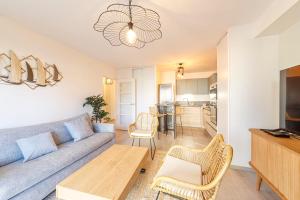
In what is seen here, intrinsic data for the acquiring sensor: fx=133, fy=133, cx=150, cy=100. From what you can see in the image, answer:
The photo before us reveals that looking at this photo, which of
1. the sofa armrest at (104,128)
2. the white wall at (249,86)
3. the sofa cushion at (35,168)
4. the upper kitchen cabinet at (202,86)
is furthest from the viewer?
the upper kitchen cabinet at (202,86)

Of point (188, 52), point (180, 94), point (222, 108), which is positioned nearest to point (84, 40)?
point (188, 52)

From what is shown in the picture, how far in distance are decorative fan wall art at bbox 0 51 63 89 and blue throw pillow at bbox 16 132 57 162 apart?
3.04 ft

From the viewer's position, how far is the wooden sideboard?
109 centimetres

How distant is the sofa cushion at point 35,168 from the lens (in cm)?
123

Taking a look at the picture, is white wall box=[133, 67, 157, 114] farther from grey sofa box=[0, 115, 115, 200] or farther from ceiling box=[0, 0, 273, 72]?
grey sofa box=[0, 115, 115, 200]

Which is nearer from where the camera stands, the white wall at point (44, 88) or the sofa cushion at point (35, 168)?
the sofa cushion at point (35, 168)

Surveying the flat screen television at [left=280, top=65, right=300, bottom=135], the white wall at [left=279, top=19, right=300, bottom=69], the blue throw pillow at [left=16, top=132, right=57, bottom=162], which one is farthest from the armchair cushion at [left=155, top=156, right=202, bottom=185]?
the white wall at [left=279, top=19, right=300, bottom=69]

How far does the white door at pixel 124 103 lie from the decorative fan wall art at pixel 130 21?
8.71ft

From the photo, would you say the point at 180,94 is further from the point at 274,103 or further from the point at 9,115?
the point at 9,115

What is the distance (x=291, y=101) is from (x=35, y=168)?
9.94 ft

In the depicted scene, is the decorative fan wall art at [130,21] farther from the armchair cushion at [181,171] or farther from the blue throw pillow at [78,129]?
the blue throw pillow at [78,129]

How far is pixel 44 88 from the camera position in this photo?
2486 mm

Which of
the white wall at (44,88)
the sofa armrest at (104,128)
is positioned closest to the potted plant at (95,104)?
the white wall at (44,88)

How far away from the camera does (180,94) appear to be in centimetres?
627
